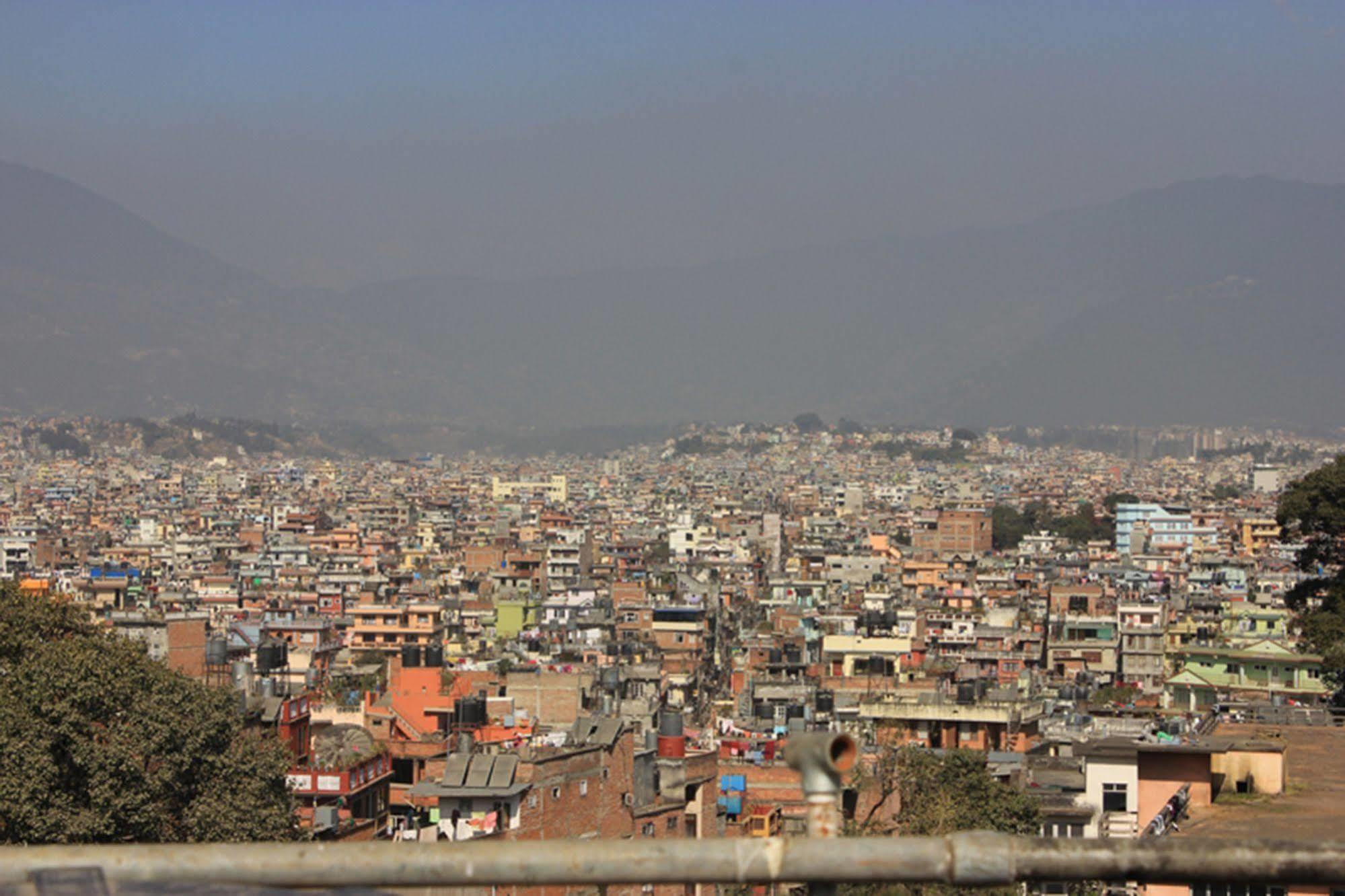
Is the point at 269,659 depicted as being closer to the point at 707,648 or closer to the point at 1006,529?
the point at 707,648

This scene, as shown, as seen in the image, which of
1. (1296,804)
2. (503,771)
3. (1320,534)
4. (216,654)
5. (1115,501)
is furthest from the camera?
(1115,501)

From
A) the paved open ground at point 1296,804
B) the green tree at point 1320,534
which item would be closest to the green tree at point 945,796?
the paved open ground at point 1296,804

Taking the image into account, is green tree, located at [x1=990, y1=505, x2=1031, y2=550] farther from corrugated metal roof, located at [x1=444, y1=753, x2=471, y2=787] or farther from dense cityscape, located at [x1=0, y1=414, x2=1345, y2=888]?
corrugated metal roof, located at [x1=444, y1=753, x2=471, y2=787]

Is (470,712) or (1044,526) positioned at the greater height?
(1044,526)

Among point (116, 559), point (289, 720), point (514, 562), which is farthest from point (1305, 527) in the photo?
point (116, 559)

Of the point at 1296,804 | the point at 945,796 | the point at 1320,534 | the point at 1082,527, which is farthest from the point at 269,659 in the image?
the point at 1082,527

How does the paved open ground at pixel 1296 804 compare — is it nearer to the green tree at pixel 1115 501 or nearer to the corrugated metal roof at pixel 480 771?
the corrugated metal roof at pixel 480 771

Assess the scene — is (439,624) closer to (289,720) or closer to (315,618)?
(315,618)
